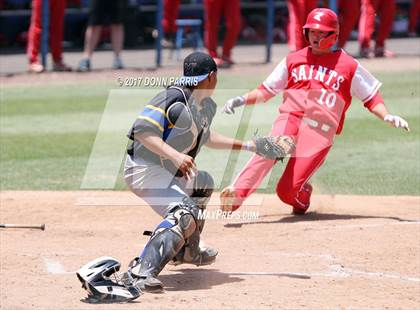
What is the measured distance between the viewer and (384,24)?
56.7ft

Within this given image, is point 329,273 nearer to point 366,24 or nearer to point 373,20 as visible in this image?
point 366,24

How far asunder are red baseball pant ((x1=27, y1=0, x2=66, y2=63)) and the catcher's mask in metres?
10.3

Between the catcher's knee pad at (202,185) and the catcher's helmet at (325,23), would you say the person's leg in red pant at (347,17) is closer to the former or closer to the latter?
the catcher's helmet at (325,23)

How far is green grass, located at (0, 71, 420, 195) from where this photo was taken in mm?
10305

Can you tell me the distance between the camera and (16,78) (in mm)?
15992

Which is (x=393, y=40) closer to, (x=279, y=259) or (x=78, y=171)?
(x=78, y=171)

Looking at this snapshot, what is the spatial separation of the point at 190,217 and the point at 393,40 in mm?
15870

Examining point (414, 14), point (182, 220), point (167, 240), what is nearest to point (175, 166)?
point (182, 220)

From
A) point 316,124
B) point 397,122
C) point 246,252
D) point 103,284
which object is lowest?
point 246,252

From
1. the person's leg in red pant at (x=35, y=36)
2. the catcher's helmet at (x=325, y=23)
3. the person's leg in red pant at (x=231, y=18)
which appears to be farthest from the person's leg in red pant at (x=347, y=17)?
the catcher's helmet at (x=325, y=23)

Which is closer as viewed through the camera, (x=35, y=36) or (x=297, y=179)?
(x=297, y=179)

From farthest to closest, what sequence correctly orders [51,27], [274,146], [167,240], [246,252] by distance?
[51,27]
[246,252]
[274,146]
[167,240]

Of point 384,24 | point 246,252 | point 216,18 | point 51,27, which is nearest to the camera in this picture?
point 246,252

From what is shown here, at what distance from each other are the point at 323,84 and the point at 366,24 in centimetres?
870
